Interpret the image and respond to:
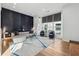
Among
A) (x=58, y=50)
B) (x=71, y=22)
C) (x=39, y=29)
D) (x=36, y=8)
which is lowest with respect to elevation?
(x=58, y=50)

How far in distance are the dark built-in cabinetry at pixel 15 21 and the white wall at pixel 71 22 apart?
60 centimetres

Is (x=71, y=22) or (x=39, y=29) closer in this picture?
(x=71, y=22)

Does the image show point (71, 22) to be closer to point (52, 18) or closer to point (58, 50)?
point (52, 18)

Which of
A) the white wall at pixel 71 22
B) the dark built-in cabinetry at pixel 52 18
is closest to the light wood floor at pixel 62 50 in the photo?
the white wall at pixel 71 22

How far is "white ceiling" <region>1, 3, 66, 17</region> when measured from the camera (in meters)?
1.66

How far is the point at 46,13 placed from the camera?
1.75 meters

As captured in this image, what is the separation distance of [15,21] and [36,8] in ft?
1.45

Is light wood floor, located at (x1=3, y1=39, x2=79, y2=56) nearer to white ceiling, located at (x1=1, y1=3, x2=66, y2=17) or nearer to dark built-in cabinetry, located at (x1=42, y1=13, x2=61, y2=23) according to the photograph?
dark built-in cabinetry, located at (x1=42, y1=13, x2=61, y2=23)

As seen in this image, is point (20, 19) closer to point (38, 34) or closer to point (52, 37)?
point (38, 34)

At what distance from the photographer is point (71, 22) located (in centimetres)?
166

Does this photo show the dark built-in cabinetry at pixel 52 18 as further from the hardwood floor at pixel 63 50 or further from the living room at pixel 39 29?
the hardwood floor at pixel 63 50

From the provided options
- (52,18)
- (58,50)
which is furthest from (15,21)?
(58,50)

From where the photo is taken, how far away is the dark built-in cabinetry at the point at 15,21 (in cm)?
168

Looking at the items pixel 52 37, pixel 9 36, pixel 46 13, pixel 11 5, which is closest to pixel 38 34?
pixel 52 37
